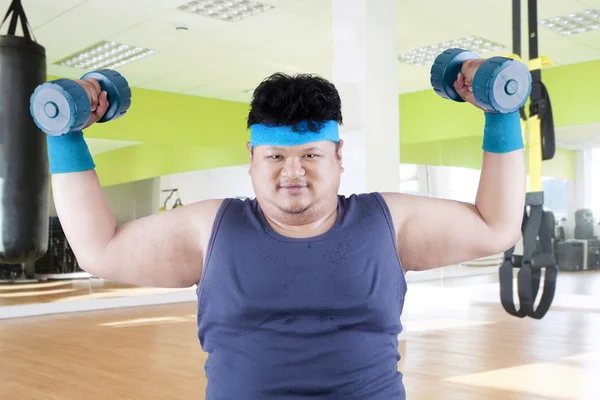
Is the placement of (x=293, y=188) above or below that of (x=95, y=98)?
below

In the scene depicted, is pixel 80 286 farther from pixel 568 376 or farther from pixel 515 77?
pixel 515 77

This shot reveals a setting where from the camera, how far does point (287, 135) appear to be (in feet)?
3.31

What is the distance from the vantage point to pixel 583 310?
18.7 feet

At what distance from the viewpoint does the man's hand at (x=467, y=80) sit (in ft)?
3.36

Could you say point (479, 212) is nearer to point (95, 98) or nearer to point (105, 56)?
point (95, 98)

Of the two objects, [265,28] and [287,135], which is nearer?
[287,135]

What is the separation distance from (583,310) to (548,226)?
372cm

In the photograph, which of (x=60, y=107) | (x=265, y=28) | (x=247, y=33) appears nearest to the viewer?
(x=60, y=107)

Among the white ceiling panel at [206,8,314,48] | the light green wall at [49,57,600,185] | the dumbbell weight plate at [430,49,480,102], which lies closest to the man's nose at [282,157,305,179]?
the dumbbell weight plate at [430,49,480,102]

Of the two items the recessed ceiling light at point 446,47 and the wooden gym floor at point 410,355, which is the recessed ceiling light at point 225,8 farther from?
the wooden gym floor at point 410,355

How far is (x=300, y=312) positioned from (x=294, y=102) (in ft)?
1.10

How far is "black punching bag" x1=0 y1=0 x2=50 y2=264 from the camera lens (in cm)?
216

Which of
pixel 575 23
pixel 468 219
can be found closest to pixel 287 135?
pixel 468 219

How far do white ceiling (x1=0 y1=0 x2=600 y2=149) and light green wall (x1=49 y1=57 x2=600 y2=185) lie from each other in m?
0.41
